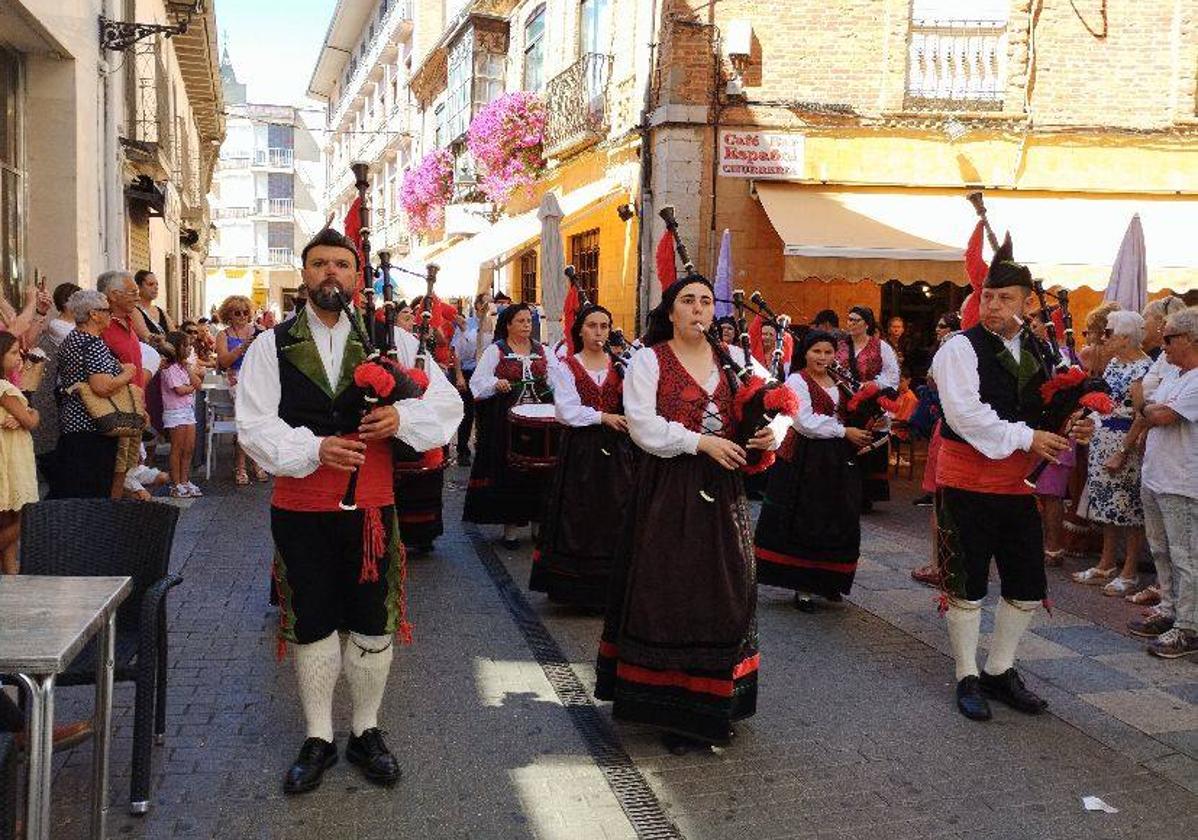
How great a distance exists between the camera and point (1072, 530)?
8.16 meters

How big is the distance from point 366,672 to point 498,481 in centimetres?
423

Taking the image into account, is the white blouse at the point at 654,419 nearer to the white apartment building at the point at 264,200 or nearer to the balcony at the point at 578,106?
the balcony at the point at 578,106

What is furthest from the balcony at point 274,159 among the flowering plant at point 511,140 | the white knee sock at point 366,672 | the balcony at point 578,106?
the white knee sock at point 366,672

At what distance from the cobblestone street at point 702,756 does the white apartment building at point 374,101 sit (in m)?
22.4

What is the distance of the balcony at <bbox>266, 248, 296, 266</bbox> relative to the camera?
194ft

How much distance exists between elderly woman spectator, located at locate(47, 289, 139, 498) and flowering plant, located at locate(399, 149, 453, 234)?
18.5 m

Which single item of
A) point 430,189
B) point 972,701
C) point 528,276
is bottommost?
point 972,701

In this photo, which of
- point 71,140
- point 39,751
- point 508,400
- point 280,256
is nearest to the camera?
point 39,751

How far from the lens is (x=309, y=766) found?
3.79 meters

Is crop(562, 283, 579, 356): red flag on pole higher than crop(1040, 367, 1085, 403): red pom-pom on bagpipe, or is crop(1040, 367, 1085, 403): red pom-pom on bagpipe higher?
crop(562, 283, 579, 356): red flag on pole

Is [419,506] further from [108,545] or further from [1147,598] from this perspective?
[1147,598]

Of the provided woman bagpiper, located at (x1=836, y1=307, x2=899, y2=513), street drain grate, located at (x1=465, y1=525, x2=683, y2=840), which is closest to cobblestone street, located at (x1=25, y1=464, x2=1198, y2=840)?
street drain grate, located at (x1=465, y1=525, x2=683, y2=840)

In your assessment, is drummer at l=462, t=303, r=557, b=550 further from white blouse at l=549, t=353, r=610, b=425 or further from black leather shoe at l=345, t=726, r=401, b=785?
black leather shoe at l=345, t=726, r=401, b=785

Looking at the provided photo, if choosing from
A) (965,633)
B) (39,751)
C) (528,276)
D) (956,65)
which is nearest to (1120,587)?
(965,633)
